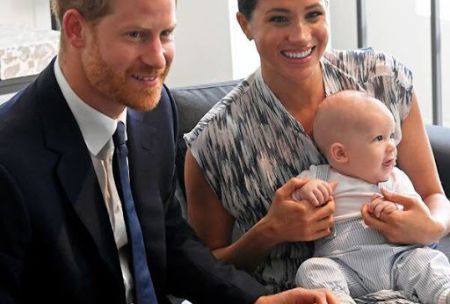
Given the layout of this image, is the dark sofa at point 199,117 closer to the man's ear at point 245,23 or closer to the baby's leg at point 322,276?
the man's ear at point 245,23

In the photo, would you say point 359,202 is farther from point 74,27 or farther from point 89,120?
point 74,27

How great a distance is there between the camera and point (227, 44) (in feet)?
11.9

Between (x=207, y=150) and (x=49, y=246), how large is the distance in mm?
549

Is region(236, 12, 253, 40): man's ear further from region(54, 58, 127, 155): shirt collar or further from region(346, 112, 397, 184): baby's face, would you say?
region(54, 58, 127, 155): shirt collar

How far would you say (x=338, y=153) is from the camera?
71.8 inches

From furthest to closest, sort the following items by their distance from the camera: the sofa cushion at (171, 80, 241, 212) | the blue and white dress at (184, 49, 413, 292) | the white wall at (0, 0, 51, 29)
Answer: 1. the white wall at (0, 0, 51, 29)
2. the sofa cushion at (171, 80, 241, 212)
3. the blue and white dress at (184, 49, 413, 292)

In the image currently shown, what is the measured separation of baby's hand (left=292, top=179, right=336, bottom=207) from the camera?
1744 mm

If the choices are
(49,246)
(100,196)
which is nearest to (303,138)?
(100,196)

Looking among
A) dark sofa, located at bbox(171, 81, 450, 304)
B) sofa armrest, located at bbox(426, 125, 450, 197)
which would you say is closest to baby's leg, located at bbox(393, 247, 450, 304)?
dark sofa, located at bbox(171, 81, 450, 304)

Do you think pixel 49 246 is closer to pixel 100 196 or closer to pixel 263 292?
pixel 100 196

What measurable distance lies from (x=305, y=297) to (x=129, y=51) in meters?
0.58

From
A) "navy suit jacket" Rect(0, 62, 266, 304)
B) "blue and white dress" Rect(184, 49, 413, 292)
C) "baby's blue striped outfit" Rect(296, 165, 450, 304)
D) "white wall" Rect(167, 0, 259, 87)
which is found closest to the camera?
"navy suit jacket" Rect(0, 62, 266, 304)

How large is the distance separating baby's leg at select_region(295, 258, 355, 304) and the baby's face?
213mm

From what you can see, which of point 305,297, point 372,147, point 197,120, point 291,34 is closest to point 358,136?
point 372,147
